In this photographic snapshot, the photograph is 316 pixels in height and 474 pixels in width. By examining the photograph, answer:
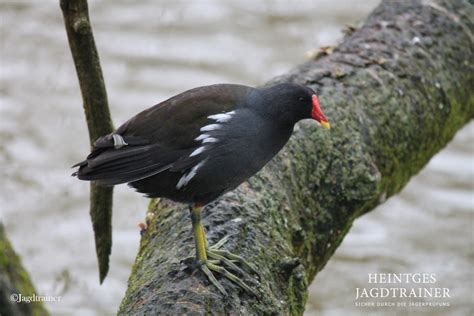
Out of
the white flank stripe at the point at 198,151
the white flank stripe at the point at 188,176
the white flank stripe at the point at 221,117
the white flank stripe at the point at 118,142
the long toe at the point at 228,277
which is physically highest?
the white flank stripe at the point at 221,117

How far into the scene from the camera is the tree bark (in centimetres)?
340

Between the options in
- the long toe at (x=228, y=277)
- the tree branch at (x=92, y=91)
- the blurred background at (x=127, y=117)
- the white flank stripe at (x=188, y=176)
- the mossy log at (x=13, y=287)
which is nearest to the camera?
the mossy log at (x=13, y=287)

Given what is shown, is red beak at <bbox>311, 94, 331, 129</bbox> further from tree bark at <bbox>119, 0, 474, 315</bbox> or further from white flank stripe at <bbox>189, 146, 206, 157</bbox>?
white flank stripe at <bbox>189, 146, 206, 157</bbox>

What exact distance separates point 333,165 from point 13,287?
1.66m

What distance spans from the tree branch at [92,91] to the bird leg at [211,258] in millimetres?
755

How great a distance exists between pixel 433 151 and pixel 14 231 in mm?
4019

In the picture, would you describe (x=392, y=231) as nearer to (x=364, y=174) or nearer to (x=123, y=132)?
(x=364, y=174)

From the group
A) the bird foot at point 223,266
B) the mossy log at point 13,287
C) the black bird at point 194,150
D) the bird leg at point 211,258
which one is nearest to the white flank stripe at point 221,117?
the black bird at point 194,150

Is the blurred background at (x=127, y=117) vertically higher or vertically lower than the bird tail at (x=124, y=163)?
higher

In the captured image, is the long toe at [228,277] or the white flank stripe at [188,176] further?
the white flank stripe at [188,176]

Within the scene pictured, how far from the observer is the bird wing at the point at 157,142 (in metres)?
3.52

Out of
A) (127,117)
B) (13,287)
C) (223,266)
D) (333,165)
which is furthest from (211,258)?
(127,117)

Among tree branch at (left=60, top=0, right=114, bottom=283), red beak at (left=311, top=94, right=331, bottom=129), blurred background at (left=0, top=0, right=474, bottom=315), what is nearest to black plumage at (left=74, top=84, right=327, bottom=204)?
red beak at (left=311, top=94, right=331, bottom=129)

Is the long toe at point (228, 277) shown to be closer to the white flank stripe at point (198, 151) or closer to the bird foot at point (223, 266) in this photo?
the bird foot at point (223, 266)
